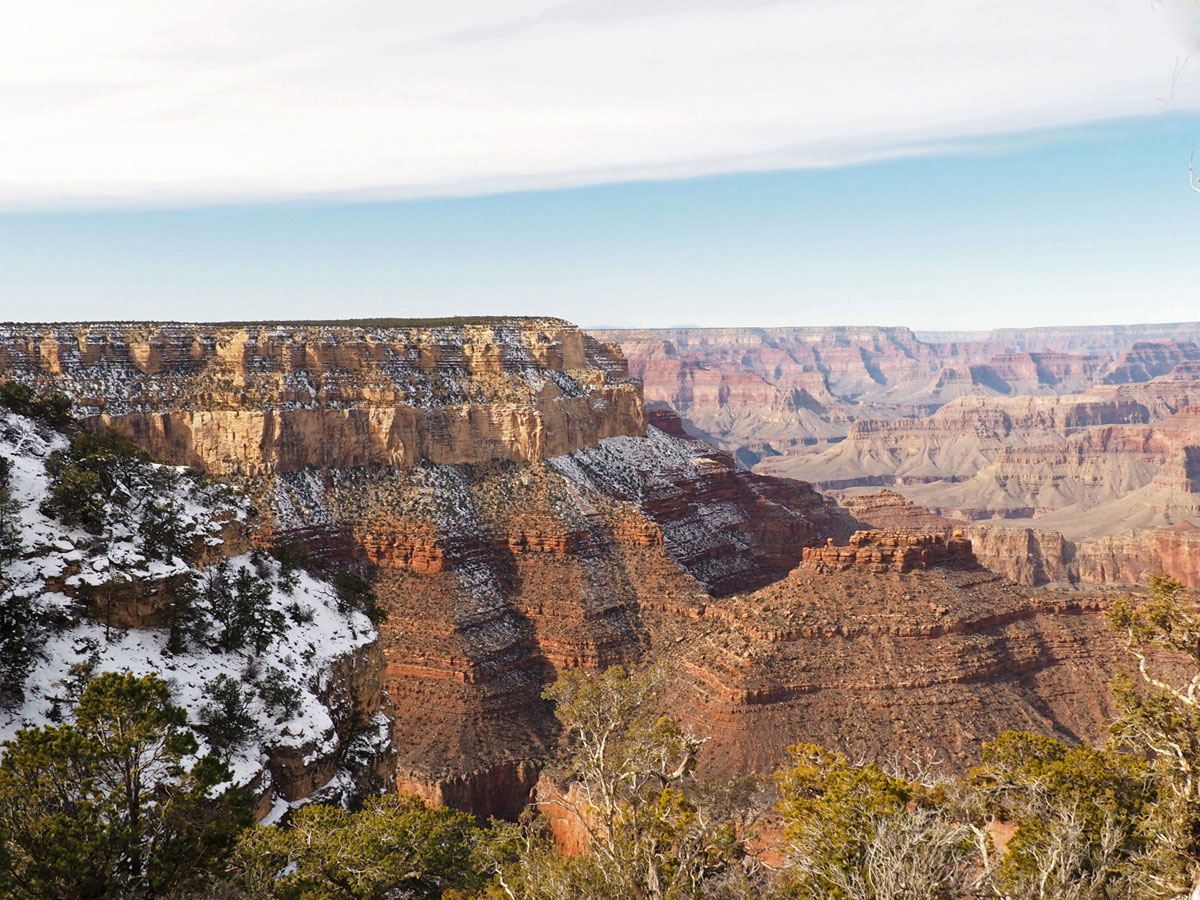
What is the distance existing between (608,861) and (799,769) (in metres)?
6.98

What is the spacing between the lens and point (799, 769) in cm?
2769

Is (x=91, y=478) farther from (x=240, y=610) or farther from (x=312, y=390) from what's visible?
(x=312, y=390)

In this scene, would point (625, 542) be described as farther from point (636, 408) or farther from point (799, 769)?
point (799, 769)

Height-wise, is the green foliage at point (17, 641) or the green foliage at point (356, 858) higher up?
the green foliage at point (17, 641)

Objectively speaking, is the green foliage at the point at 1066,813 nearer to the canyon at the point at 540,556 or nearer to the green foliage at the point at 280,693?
the canyon at the point at 540,556

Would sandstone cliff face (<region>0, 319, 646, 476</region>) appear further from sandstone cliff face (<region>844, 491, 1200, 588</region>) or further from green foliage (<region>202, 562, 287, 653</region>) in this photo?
sandstone cliff face (<region>844, 491, 1200, 588</region>)

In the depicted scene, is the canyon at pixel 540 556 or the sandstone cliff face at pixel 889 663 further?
the canyon at pixel 540 556

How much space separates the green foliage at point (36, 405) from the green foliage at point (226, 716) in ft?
58.2

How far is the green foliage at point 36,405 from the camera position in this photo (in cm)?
3894

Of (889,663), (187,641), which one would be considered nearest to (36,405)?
(187,641)

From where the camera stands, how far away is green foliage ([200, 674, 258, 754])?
2756 centimetres

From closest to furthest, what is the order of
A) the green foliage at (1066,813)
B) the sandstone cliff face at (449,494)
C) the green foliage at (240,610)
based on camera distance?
the green foliage at (1066,813)
the green foliage at (240,610)
the sandstone cliff face at (449,494)

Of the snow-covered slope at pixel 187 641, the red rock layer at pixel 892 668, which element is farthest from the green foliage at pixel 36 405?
the red rock layer at pixel 892 668

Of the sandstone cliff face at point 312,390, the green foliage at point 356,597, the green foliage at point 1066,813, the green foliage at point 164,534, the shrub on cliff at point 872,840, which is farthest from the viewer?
the sandstone cliff face at point 312,390
